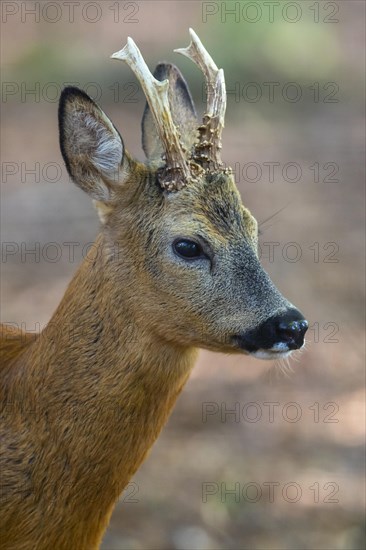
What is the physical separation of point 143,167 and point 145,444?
1247 millimetres

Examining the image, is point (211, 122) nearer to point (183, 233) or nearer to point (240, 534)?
point (183, 233)

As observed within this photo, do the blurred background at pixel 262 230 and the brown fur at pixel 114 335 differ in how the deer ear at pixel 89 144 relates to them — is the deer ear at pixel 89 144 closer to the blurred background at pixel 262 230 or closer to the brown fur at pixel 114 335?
the brown fur at pixel 114 335

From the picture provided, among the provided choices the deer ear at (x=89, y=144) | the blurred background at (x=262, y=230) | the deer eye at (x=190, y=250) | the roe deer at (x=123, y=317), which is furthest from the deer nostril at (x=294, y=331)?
the blurred background at (x=262, y=230)

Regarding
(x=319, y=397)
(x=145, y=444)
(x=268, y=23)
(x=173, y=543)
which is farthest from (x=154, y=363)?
(x=268, y=23)

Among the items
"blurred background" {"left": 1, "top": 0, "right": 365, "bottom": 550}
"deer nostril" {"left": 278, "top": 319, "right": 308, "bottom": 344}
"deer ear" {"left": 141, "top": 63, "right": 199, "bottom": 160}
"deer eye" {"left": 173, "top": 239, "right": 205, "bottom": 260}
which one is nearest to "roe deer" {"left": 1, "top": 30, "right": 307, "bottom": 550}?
"deer eye" {"left": 173, "top": 239, "right": 205, "bottom": 260}

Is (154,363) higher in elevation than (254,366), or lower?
higher

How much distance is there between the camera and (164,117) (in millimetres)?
5266

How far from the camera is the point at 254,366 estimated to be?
9828 millimetres

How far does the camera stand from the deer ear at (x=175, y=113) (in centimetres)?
598

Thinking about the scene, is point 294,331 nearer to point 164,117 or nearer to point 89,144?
point 164,117

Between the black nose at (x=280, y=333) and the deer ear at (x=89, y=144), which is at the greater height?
the deer ear at (x=89, y=144)

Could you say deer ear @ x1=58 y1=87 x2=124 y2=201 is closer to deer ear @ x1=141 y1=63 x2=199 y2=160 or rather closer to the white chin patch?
deer ear @ x1=141 y1=63 x2=199 y2=160

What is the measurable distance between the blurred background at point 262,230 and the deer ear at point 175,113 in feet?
5.88

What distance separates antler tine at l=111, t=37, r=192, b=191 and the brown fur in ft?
0.24
